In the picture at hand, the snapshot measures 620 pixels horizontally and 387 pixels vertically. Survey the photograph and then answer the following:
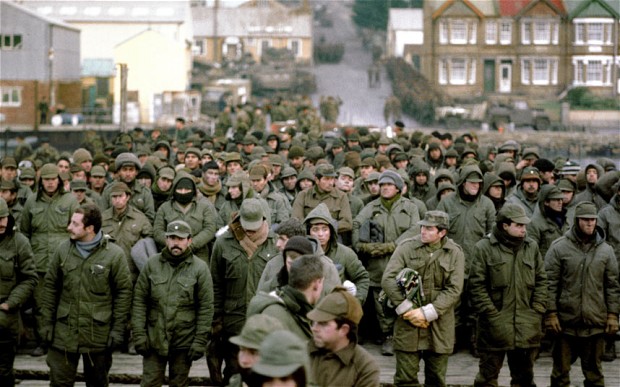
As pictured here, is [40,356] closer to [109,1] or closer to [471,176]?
[471,176]

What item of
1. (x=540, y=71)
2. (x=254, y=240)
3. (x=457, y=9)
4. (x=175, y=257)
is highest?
(x=457, y=9)

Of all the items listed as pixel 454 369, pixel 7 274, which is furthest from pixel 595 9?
pixel 7 274

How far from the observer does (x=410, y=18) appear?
4144 inches

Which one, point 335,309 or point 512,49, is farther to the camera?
point 512,49

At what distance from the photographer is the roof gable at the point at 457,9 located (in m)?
79.2

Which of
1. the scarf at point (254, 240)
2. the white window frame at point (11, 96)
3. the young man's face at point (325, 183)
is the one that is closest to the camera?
the scarf at point (254, 240)

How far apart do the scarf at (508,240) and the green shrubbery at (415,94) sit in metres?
55.4

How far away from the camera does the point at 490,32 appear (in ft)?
263

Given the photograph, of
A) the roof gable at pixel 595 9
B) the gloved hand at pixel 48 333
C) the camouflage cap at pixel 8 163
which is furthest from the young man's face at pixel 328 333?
the roof gable at pixel 595 9

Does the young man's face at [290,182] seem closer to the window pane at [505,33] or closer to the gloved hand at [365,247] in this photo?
the gloved hand at [365,247]

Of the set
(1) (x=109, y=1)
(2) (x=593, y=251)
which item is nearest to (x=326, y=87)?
(1) (x=109, y=1)

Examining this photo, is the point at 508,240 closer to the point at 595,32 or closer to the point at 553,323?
the point at 553,323

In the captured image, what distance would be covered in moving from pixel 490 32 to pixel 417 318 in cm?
7262

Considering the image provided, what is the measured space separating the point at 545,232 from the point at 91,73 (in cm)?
6306
